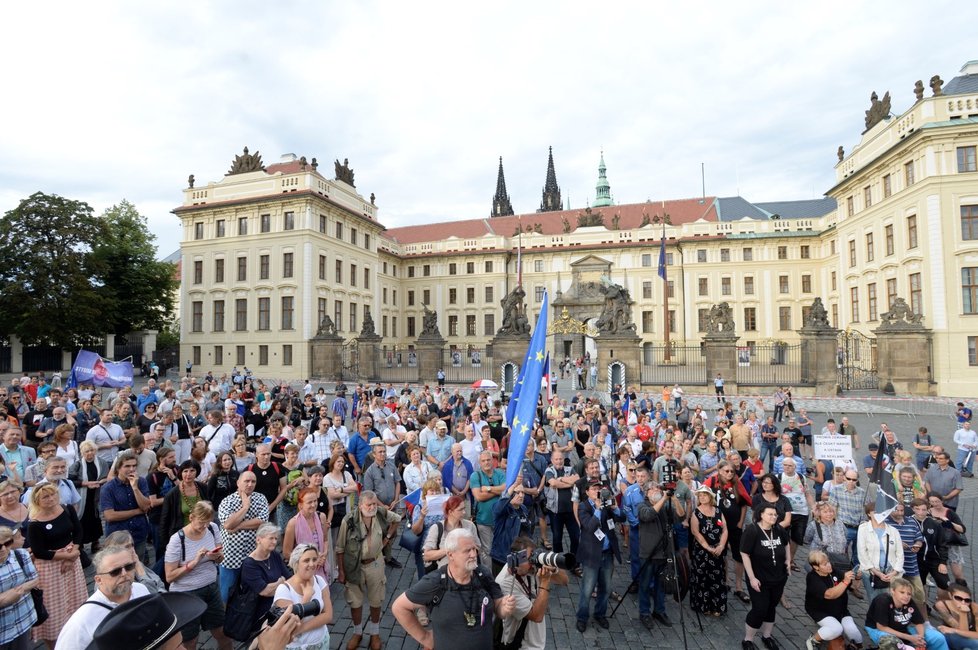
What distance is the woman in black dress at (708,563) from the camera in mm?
5742

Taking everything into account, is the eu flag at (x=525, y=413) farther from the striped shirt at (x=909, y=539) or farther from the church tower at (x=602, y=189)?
the church tower at (x=602, y=189)

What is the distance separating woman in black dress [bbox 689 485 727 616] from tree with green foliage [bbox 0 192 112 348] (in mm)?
36204

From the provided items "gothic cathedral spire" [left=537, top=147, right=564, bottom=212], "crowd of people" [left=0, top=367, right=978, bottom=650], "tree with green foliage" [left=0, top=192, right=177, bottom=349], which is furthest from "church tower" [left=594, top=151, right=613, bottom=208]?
"crowd of people" [left=0, top=367, right=978, bottom=650]

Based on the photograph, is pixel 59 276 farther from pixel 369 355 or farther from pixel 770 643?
pixel 770 643

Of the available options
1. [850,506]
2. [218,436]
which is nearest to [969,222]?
[850,506]

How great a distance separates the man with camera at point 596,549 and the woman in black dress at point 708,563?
104cm

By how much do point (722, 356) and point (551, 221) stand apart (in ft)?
126

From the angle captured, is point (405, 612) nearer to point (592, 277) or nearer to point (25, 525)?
point (25, 525)

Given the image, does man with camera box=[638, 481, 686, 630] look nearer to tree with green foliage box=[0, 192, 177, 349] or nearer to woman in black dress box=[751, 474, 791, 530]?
woman in black dress box=[751, 474, 791, 530]

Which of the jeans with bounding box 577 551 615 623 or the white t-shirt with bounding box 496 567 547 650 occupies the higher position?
the white t-shirt with bounding box 496 567 547 650

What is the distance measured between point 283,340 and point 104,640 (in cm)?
3627

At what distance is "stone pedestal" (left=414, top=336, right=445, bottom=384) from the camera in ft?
90.1

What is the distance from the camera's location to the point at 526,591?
380cm

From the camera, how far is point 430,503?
5570mm
